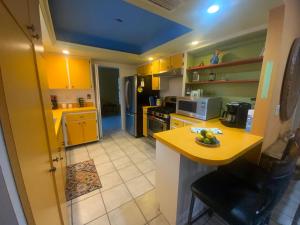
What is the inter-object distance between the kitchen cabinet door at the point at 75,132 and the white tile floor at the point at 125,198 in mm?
322

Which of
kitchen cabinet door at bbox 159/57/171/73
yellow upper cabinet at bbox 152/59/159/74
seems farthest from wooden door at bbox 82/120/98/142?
kitchen cabinet door at bbox 159/57/171/73

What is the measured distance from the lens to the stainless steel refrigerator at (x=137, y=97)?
3625mm

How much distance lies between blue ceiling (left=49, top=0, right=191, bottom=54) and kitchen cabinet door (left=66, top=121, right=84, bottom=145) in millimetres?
1820

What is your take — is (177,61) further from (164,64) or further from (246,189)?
(246,189)

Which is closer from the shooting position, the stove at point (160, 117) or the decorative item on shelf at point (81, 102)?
the stove at point (160, 117)

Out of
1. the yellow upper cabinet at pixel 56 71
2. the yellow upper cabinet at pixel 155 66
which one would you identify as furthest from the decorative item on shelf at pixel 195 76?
the yellow upper cabinet at pixel 56 71

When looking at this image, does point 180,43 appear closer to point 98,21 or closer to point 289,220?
point 98,21

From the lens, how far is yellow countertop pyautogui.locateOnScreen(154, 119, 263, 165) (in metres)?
1.00

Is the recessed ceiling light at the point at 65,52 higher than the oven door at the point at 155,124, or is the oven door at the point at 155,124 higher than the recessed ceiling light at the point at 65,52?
the recessed ceiling light at the point at 65,52

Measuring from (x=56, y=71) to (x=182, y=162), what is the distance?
346 cm

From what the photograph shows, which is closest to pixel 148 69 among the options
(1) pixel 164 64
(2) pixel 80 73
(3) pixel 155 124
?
(1) pixel 164 64

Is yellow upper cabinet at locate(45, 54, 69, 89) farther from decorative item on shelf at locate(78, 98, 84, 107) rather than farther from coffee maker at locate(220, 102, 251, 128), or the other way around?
coffee maker at locate(220, 102, 251, 128)

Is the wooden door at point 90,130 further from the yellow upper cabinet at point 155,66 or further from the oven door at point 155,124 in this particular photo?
the yellow upper cabinet at point 155,66

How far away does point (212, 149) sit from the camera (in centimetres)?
114
